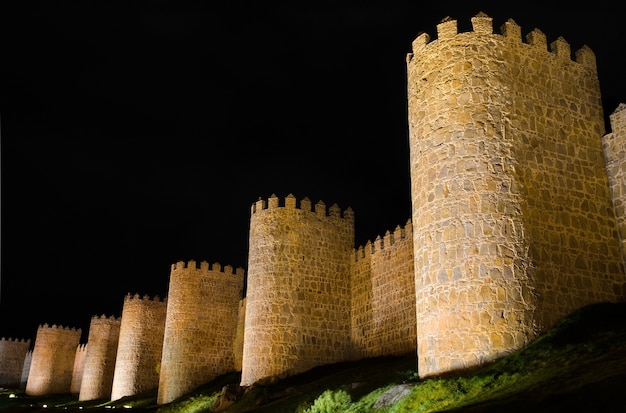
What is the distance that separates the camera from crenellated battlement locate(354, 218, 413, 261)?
832 inches

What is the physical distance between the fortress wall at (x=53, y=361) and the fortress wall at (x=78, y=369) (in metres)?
1.13

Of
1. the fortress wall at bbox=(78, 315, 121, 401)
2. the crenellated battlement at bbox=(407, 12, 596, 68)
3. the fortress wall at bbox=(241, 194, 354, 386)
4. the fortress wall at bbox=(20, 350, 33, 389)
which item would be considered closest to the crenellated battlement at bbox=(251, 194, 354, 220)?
the fortress wall at bbox=(241, 194, 354, 386)

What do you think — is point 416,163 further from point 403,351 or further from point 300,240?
point 300,240

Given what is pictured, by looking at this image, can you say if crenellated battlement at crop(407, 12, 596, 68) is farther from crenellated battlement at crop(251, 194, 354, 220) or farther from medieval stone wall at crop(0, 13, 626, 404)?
crenellated battlement at crop(251, 194, 354, 220)

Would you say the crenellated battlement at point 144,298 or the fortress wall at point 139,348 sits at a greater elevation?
the crenellated battlement at point 144,298

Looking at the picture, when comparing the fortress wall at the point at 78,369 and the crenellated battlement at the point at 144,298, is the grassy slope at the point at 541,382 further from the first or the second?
the fortress wall at the point at 78,369

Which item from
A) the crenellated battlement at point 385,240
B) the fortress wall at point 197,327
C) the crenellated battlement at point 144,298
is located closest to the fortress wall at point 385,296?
the crenellated battlement at point 385,240

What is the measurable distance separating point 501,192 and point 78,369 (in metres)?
45.4

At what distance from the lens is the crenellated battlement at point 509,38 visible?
1291 cm

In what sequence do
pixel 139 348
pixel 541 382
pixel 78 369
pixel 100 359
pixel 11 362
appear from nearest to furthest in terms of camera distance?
1. pixel 541 382
2. pixel 139 348
3. pixel 100 359
4. pixel 78 369
5. pixel 11 362

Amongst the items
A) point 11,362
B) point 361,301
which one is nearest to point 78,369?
point 11,362

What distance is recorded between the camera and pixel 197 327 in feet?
97.2

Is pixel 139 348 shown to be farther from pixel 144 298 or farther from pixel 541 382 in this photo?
pixel 541 382

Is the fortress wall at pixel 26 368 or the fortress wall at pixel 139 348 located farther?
the fortress wall at pixel 26 368
